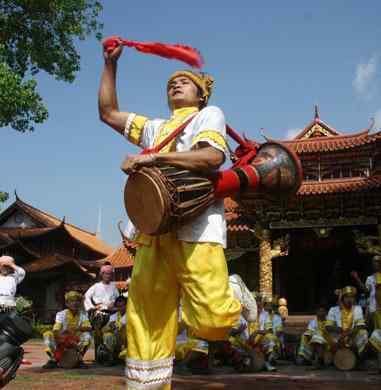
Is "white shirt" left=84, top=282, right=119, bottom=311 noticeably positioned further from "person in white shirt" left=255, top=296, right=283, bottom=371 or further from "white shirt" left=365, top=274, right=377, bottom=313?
"white shirt" left=365, top=274, right=377, bottom=313

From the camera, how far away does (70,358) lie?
284 inches

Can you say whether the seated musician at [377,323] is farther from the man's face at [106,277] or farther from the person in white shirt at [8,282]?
the person in white shirt at [8,282]

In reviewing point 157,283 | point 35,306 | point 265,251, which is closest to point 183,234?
point 157,283

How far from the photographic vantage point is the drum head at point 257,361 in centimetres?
691

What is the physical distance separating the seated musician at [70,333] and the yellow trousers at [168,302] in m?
5.00

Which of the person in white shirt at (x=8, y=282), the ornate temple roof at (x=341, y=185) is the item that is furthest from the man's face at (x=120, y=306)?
the ornate temple roof at (x=341, y=185)

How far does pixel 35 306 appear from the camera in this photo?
2491 centimetres

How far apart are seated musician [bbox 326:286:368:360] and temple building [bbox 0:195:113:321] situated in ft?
55.8

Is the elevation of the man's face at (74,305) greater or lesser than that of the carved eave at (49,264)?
lesser

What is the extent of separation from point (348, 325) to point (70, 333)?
13.0 feet

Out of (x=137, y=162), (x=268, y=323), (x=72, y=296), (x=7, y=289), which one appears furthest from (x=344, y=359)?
(x=137, y=162)

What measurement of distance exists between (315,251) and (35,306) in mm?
14235

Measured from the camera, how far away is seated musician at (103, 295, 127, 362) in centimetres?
771

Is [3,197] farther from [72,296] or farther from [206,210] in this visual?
[206,210]
